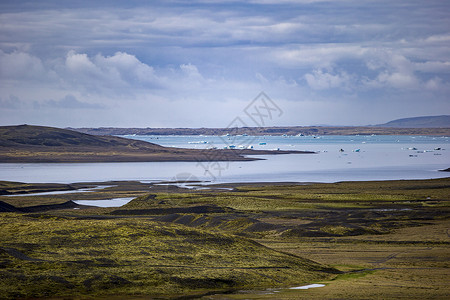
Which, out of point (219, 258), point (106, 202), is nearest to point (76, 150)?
point (106, 202)

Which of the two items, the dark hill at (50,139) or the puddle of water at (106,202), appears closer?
the puddle of water at (106,202)

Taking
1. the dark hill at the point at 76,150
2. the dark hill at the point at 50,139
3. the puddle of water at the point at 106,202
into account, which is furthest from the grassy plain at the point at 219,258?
the dark hill at the point at 50,139

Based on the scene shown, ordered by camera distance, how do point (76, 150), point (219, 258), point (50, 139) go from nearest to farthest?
1. point (219, 258)
2. point (76, 150)
3. point (50, 139)

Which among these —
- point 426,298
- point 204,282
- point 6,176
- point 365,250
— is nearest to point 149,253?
point 204,282

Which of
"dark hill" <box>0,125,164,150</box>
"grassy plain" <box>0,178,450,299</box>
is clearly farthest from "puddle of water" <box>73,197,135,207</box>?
"dark hill" <box>0,125,164,150</box>

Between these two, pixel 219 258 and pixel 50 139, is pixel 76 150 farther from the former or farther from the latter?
pixel 219 258

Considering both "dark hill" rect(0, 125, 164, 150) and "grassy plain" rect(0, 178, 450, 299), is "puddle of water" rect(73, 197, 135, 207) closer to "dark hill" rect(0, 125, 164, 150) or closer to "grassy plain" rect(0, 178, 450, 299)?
"grassy plain" rect(0, 178, 450, 299)

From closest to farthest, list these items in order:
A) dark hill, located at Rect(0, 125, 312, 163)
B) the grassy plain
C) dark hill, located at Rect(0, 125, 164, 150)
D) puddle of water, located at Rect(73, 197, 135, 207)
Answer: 1. the grassy plain
2. puddle of water, located at Rect(73, 197, 135, 207)
3. dark hill, located at Rect(0, 125, 312, 163)
4. dark hill, located at Rect(0, 125, 164, 150)

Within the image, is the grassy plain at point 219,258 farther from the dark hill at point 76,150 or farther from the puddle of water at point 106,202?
the dark hill at point 76,150

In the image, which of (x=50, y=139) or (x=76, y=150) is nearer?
(x=76, y=150)

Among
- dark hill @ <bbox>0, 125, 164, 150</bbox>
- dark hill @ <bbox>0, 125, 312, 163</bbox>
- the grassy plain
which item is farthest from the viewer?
dark hill @ <bbox>0, 125, 164, 150</bbox>

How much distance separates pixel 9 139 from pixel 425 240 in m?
124

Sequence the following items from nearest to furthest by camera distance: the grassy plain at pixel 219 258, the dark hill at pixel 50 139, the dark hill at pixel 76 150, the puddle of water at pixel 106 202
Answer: the grassy plain at pixel 219 258 < the puddle of water at pixel 106 202 < the dark hill at pixel 76 150 < the dark hill at pixel 50 139

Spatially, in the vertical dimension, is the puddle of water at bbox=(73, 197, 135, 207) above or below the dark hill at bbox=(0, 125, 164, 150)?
below
